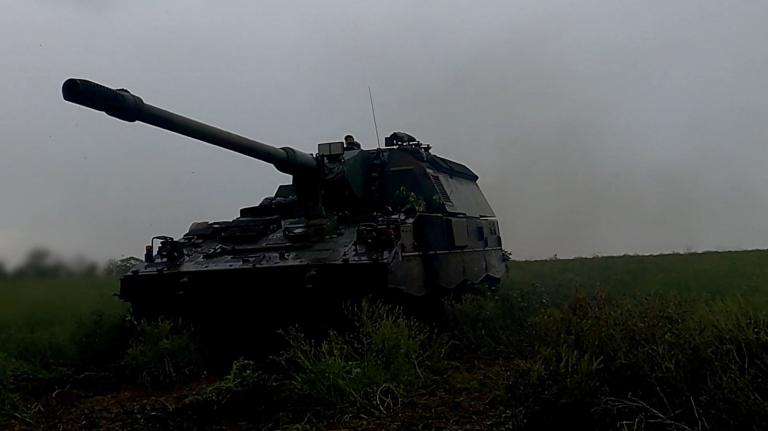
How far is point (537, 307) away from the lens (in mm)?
10000

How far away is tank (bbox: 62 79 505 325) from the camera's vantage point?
7.96 metres

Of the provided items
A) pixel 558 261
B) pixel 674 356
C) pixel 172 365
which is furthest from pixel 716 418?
pixel 558 261

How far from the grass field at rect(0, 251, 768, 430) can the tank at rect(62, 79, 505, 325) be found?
1.38 ft

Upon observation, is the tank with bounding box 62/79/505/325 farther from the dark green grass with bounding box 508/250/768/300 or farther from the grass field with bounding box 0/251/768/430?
the dark green grass with bounding box 508/250/768/300

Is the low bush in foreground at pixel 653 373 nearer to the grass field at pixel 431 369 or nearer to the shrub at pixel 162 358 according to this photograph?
the grass field at pixel 431 369

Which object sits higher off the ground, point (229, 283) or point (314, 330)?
point (229, 283)

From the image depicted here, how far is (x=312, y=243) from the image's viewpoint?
28.5 feet

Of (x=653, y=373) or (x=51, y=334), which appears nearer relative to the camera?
(x=653, y=373)

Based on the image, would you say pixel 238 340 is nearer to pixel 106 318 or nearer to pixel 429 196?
pixel 106 318

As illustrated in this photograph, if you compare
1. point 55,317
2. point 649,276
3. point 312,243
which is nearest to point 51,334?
point 55,317

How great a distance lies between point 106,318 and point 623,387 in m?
6.43

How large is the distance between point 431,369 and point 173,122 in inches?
129

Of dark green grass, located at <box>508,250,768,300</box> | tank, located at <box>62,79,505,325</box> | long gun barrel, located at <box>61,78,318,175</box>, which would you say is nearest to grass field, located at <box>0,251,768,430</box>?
tank, located at <box>62,79,505,325</box>

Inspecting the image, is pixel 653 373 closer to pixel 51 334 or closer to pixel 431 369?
pixel 431 369
